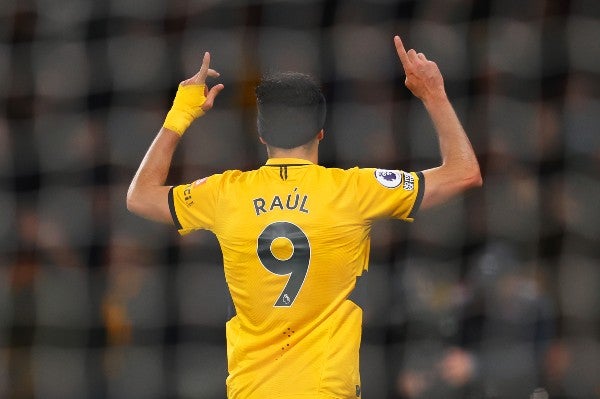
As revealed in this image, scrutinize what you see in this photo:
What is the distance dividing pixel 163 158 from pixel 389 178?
24.2 inches

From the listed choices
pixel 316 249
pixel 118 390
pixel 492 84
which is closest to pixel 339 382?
pixel 316 249

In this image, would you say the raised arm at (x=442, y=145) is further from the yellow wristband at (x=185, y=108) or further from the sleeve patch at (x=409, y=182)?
the yellow wristband at (x=185, y=108)

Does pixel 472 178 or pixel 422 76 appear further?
pixel 422 76

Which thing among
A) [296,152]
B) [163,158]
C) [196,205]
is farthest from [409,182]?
[163,158]

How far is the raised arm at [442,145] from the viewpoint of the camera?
9.69 feet

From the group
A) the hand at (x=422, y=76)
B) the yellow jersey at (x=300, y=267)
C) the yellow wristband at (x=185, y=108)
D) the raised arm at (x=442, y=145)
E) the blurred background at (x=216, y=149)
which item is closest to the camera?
the yellow jersey at (x=300, y=267)

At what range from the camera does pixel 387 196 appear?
2922mm

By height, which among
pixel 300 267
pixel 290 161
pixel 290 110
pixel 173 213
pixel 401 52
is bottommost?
pixel 300 267

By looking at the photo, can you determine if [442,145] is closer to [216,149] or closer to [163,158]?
[163,158]

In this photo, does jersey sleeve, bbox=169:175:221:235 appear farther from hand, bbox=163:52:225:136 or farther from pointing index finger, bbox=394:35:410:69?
pointing index finger, bbox=394:35:410:69

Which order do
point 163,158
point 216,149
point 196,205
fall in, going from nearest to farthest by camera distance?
point 196,205, point 163,158, point 216,149

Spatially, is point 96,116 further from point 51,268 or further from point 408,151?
point 408,151

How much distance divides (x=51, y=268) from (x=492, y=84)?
216 cm

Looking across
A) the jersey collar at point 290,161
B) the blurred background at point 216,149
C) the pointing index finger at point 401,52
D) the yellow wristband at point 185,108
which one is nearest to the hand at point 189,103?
the yellow wristband at point 185,108
